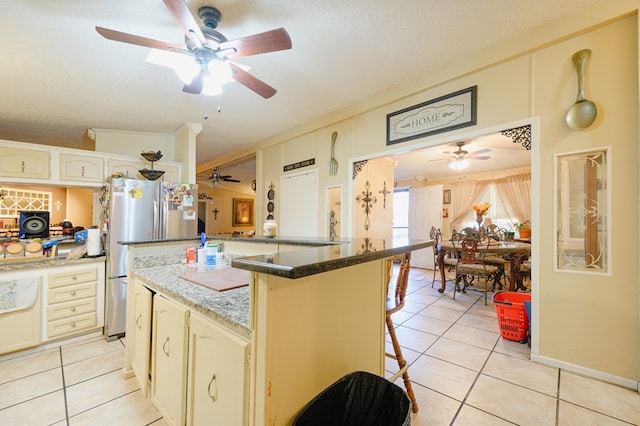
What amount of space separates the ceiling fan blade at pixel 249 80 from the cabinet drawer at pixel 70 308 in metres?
2.62

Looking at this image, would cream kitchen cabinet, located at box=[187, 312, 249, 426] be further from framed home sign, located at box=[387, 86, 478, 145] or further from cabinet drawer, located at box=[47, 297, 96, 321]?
framed home sign, located at box=[387, 86, 478, 145]

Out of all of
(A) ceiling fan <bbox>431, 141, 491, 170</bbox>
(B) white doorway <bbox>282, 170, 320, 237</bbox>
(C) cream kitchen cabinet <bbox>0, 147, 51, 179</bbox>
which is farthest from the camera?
(A) ceiling fan <bbox>431, 141, 491, 170</bbox>

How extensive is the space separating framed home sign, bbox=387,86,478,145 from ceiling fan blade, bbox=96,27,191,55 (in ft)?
6.97

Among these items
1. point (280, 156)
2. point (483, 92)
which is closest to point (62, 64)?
point (280, 156)

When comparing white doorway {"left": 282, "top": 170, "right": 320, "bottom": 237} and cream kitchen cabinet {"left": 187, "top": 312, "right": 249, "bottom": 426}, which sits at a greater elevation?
white doorway {"left": 282, "top": 170, "right": 320, "bottom": 237}

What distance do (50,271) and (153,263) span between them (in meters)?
1.26

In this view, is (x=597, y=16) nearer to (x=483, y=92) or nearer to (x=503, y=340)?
(x=483, y=92)

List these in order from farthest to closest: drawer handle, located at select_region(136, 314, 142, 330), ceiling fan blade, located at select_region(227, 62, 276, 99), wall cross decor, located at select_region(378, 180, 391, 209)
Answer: wall cross decor, located at select_region(378, 180, 391, 209)
ceiling fan blade, located at select_region(227, 62, 276, 99)
drawer handle, located at select_region(136, 314, 142, 330)

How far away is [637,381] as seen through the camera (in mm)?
1717

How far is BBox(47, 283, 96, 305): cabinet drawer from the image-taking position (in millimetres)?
2428

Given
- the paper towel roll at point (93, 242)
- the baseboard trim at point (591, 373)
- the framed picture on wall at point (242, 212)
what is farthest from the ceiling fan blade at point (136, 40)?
the framed picture on wall at point (242, 212)

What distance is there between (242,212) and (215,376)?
10.1 metres

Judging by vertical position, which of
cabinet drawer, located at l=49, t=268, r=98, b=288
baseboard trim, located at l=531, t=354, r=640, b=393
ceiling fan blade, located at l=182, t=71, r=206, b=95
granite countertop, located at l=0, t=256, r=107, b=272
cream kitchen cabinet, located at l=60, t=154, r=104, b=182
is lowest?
baseboard trim, located at l=531, t=354, r=640, b=393

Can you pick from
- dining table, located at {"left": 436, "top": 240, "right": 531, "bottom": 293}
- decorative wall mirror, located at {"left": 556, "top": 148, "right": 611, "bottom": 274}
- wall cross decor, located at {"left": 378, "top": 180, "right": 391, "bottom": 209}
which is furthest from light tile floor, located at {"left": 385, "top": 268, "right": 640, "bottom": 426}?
wall cross decor, located at {"left": 378, "top": 180, "right": 391, "bottom": 209}
